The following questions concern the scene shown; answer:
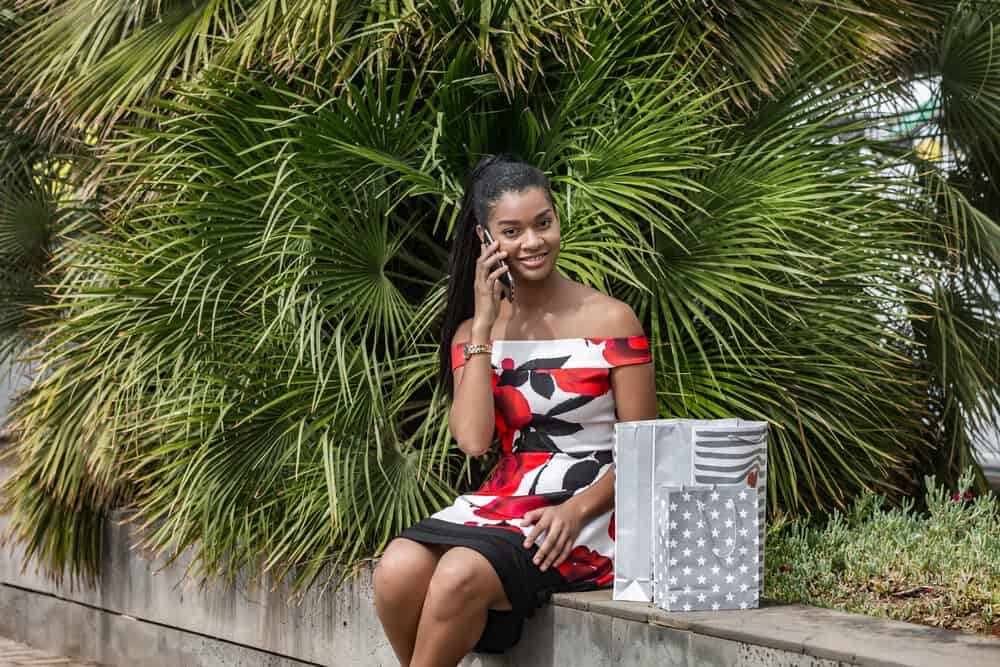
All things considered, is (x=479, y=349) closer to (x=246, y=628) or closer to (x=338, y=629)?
(x=338, y=629)

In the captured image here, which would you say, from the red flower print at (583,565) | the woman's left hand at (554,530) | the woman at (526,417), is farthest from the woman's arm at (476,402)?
the red flower print at (583,565)

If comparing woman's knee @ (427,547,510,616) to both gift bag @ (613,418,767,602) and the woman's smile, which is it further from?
the woman's smile

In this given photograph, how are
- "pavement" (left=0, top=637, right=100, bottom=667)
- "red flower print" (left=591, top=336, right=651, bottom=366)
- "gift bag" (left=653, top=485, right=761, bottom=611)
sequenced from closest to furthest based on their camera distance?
"gift bag" (left=653, top=485, right=761, bottom=611) → "red flower print" (left=591, top=336, right=651, bottom=366) → "pavement" (left=0, top=637, right=100, bottom=667)

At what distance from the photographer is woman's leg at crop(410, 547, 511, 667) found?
333 centimetres

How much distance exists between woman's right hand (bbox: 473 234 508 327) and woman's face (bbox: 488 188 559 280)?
4 cm

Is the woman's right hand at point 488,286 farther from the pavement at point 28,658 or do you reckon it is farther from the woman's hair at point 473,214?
the pavement at point 28,658

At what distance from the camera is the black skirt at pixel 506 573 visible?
11.2 feet

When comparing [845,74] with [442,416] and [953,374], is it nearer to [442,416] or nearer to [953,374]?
[953,374]

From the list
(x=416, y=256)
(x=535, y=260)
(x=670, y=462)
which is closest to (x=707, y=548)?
(x=670, y=462)

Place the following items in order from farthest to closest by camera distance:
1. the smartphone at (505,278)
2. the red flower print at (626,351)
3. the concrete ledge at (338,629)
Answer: the smartphone at (505,278), the red flower print at (626,351), the concrete ledge at (338,629)

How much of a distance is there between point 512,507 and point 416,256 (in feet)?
6.23

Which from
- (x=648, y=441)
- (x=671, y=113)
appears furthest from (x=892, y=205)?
(x=648, y=441)

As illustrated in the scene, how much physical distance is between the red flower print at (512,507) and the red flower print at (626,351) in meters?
0.42

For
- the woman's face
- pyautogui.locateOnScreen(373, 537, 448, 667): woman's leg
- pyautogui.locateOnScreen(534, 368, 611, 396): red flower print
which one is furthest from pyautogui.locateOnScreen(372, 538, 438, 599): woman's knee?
the woman's face
